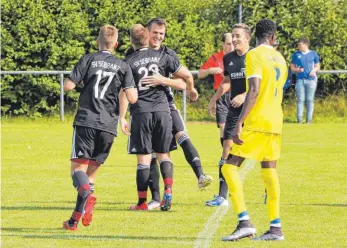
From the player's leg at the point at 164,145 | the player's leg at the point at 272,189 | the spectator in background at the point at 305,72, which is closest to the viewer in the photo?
the player's leg at the point at 272,189

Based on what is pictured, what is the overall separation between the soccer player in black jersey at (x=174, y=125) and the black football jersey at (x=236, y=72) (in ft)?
1.42

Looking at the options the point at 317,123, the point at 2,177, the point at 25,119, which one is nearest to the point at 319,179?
the point at 2,177

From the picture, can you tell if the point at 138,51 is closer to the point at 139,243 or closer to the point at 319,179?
the point at 139,243

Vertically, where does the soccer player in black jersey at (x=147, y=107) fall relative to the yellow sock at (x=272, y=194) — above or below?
above

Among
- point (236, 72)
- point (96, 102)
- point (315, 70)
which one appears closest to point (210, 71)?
point (236, 72)

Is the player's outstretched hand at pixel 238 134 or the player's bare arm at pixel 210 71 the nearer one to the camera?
the player's outstretched hand at pixel 238 134

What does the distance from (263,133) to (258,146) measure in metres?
0.13

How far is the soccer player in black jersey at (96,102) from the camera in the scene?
34.4 feet

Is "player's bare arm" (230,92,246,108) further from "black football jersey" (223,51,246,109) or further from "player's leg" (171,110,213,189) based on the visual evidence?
"player's leg" (171,110,213,189)

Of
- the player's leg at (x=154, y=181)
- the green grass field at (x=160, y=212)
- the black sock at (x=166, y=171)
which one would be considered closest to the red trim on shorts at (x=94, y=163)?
the green grass field at (x=160, y=212)

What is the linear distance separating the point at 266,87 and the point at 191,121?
19177 mm

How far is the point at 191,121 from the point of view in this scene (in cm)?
2888

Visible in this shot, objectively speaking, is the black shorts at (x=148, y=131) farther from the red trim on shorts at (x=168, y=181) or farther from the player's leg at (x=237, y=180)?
the player's leg at (x=237, y=180)

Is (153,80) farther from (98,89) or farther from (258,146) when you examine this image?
(258,146)
